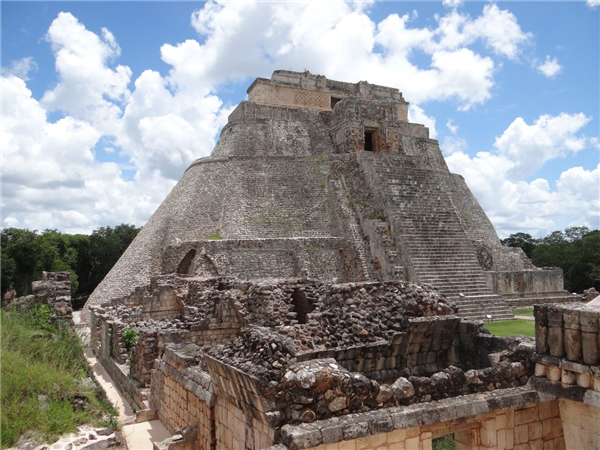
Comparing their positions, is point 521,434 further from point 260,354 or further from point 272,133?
point 272,133

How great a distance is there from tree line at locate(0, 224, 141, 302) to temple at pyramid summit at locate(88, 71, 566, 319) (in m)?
7.04

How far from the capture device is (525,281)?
18.0m

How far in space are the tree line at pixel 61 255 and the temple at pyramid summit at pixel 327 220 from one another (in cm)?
704

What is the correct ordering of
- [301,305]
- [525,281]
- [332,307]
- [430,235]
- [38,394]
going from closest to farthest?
[38,394]
[332,307]
[301,305]
[430,235]
[525,281]

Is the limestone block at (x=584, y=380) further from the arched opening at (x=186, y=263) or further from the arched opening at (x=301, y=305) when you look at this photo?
the arched opening at (x=186, y=263)

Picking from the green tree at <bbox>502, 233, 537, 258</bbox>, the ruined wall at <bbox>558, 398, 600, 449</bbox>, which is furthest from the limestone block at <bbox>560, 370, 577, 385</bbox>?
the green tree at <bbox>502, 233, 537, 258</bbox>

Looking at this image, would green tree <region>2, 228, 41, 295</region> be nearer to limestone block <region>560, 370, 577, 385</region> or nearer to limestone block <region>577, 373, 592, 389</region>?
limestone block <region>560, 370, 577, 385</region>

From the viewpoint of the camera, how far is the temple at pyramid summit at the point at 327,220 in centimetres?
1655

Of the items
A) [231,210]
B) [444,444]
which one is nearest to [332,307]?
[444,444]

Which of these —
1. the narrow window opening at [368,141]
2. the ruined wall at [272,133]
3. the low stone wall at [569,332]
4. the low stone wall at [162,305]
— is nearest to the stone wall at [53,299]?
the low stone wall at [162,305]

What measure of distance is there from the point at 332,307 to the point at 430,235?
12.0m

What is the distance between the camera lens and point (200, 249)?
16.9 meters

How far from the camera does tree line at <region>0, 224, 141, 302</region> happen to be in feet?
74.3

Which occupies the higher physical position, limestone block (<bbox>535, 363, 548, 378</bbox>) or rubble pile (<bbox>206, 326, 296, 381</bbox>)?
rubble pile (<bbox>206, 326, 296, 381</bbox>)
